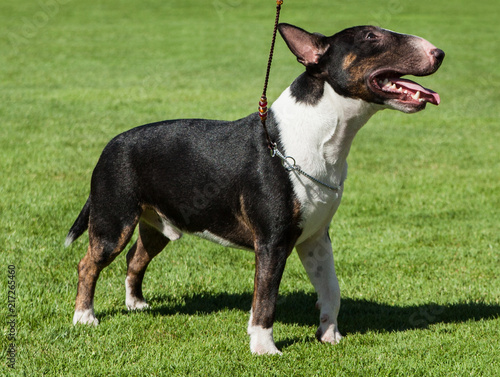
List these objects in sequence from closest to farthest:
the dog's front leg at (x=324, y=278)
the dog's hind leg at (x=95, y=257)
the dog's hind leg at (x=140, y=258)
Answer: the dog's front leg at (x=324, y=278) < the dog's hind leg at (x=95, y=257) < the dog's hind leg at (x=140, y=258)

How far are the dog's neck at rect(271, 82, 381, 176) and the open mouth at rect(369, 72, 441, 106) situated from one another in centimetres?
13

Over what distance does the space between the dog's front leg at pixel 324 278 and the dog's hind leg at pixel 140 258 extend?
3.93 feet

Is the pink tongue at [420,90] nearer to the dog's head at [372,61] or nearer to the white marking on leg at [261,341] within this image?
the dog's head at [372,61]

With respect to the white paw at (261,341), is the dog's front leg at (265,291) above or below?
above

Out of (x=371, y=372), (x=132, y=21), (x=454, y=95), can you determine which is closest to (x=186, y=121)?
(x=371, y=372)

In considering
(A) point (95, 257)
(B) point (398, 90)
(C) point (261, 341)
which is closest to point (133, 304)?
(A) point (95, 257)

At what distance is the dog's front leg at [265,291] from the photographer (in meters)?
4.53

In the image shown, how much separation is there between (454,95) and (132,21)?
1494cm

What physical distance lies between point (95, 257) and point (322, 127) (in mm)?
1912

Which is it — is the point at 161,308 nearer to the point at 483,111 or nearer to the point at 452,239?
the point at 452,239

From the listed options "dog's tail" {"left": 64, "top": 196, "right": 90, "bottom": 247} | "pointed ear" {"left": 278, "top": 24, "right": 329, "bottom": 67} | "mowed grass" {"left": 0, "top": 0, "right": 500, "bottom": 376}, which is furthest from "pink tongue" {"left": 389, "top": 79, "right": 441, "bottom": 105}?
"dog's tail" {"left": 64, "top": 196, "right": 90, "bottom": 247}

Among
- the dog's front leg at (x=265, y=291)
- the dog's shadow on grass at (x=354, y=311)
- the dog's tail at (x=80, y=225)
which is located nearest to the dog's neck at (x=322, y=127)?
the dog's front leg at (x=265, y=291)

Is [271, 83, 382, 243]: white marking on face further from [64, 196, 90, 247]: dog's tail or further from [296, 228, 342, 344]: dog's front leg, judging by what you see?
[64, 196, 90, 247]: dog's tail

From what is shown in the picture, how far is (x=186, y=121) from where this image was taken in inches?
197
